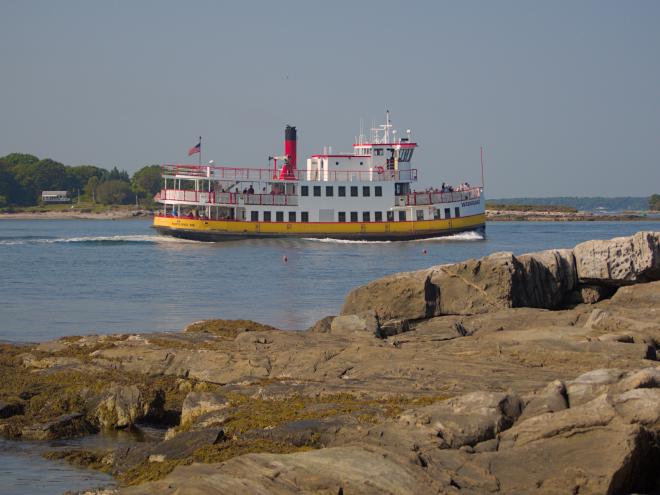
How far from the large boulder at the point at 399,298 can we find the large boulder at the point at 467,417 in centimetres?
711

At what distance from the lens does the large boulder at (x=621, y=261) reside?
16219 mm

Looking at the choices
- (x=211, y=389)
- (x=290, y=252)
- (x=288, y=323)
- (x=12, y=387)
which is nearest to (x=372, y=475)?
(x=211, y=389)

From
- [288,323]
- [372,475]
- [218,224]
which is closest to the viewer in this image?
[372,475]

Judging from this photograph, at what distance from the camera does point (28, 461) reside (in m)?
9.60

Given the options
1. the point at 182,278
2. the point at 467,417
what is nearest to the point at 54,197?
the point at 182,278

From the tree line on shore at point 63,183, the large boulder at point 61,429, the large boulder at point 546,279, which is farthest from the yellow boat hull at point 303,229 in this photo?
the tree line on shore at point 63,183

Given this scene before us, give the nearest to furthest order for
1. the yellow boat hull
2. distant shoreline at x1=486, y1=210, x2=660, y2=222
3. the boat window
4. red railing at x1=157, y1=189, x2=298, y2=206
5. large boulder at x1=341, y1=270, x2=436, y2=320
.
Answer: large boulder at x1=341, y1=270, x2=436, y2=320 < the yellow boat hull < red railing at x1=157, y1=189, x2=298, y2=206 < the boat window < distant shoreline at x1=486, y1=210, x2=660, y2=222

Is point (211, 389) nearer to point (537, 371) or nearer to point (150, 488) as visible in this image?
point (537, 371)

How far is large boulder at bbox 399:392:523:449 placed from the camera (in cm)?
782

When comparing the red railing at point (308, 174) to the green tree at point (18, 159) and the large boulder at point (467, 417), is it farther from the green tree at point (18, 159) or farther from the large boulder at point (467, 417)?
the green tree at point (18, 159)

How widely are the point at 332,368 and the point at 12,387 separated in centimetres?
405

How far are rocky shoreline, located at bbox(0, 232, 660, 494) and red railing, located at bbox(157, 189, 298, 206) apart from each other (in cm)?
3522

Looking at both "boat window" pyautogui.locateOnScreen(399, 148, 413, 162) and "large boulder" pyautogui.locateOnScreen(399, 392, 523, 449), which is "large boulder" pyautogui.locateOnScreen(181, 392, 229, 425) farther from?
"boat window" pyautogui.locateOnScreen(399, 148, 413, 162)

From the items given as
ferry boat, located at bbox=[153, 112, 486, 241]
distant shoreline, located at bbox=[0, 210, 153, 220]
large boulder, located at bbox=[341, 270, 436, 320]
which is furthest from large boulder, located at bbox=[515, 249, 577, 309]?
distant shoreline, located at bbox=[0, 210, 153, 220]
